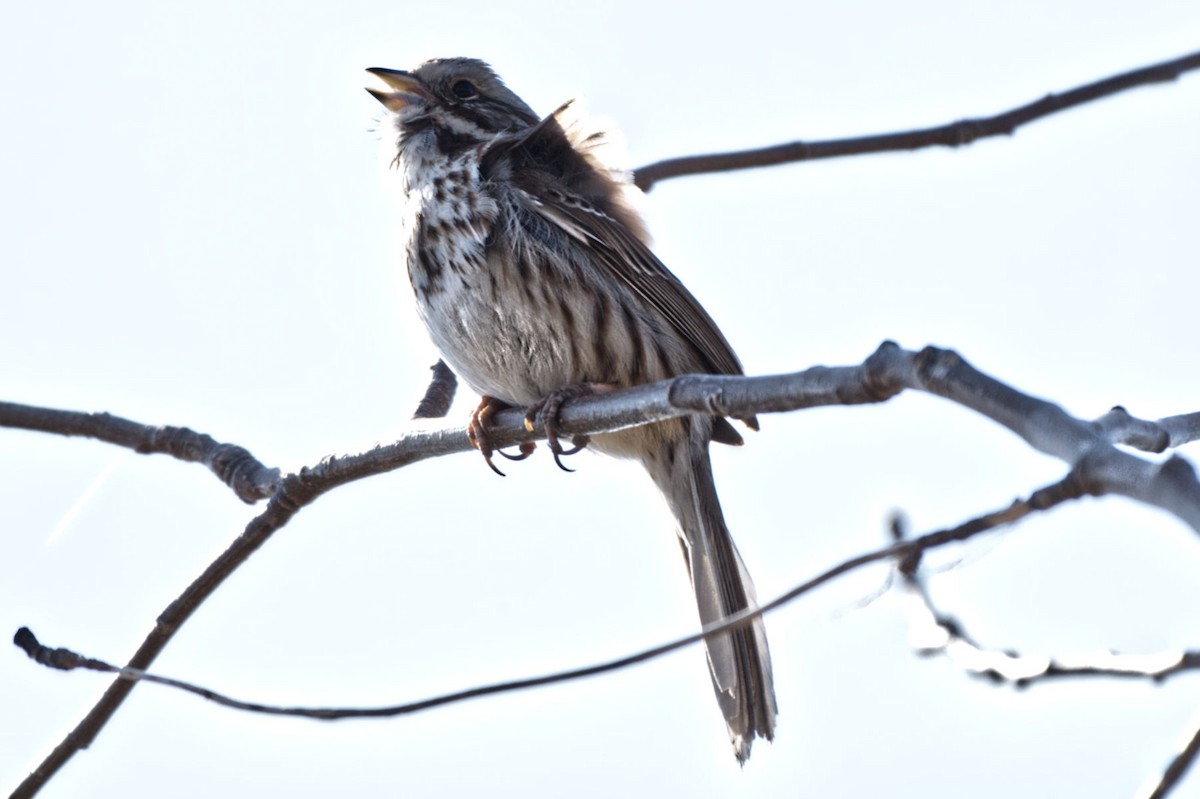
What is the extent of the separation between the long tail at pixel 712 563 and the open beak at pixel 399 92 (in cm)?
166

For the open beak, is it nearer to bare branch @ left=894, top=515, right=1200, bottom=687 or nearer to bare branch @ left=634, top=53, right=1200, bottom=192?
bare branch @ left=634, top=53, right=1200, bottom=192

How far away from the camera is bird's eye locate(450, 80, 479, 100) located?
608cm

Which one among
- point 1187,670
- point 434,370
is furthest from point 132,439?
point 1187,670

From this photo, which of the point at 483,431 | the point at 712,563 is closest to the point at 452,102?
the point at 483,431

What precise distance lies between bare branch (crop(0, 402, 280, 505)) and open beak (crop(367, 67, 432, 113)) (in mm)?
1576

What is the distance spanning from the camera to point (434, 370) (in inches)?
233

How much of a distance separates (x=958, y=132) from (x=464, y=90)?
2.76 metres

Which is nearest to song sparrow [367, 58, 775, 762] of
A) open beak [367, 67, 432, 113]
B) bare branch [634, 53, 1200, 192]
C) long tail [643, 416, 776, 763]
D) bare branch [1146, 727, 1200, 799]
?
long tail [643, 416, 776, 763]

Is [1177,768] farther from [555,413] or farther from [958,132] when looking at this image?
[555,413]

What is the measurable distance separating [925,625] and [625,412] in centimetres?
95

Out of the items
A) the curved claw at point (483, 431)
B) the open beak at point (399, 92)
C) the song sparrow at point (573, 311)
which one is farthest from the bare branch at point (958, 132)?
the open beak at point (399, 92)

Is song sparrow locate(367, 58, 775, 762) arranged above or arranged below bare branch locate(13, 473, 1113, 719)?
above

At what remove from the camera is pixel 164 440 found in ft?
16.6

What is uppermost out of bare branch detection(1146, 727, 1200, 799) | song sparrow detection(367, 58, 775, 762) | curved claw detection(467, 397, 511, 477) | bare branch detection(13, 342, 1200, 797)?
song sparrow detection(367, 58, 775, 762)
